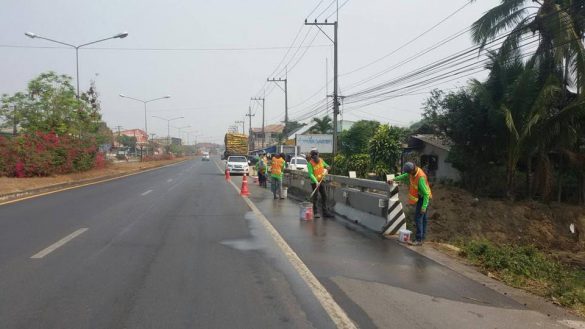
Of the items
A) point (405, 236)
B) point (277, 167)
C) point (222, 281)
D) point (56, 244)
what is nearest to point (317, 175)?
point (405, 236)

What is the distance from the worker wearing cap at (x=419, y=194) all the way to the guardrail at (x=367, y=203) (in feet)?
1.70

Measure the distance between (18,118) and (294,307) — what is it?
3682 centimetres

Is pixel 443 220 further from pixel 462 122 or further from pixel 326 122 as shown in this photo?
pixel 326 122

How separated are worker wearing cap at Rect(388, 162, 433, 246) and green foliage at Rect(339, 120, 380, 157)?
27.5 m

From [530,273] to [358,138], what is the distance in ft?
103

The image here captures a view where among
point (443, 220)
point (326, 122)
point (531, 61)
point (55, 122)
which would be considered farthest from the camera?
point (326, 122)

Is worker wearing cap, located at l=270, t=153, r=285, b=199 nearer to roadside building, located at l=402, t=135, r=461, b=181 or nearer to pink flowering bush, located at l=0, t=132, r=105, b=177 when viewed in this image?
roadside building, located at l=402, t=135, r=461, b=181

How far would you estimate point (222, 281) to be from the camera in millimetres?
6484

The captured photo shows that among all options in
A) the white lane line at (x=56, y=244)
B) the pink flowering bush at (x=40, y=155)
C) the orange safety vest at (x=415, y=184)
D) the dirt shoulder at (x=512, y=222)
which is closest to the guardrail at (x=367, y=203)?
the orange safety vest at (x=415, y=184)

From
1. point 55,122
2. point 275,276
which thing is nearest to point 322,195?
point 275,276

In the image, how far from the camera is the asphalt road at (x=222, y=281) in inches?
202

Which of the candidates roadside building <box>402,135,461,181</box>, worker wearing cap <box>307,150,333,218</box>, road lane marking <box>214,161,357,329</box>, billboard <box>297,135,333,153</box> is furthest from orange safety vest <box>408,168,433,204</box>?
billboard <box>297,135,333,153</box>

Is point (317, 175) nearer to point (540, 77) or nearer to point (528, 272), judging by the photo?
point (528, 272)

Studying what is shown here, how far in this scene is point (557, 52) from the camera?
19438 millimetres
